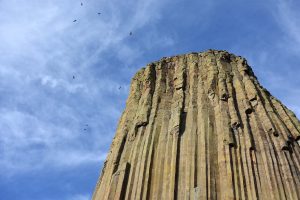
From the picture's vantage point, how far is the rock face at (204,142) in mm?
22766

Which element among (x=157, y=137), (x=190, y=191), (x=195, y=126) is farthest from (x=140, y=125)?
(x=190, y=191)

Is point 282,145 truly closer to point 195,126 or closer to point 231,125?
point 231,125

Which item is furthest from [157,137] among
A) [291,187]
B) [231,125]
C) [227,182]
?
[291,187]

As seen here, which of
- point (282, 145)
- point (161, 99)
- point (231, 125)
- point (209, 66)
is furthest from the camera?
point (209, 66)

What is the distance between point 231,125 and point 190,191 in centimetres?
685

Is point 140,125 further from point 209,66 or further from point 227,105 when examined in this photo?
point 209,66

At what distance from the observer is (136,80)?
39188 mm

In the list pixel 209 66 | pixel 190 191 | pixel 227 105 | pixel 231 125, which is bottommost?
pixel 190 191

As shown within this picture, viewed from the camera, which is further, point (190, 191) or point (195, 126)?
point (195, 126)

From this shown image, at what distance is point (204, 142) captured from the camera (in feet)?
84.7

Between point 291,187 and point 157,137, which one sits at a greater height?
point 157,137

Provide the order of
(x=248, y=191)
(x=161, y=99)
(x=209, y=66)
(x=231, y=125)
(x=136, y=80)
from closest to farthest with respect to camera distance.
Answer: (x=248, y=191), (x=231, y=125), (x=161, y=99), (x=209, y=66), (x=136, y=80)

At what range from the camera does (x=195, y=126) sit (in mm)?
27953

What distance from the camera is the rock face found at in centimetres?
2277
